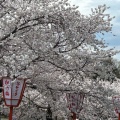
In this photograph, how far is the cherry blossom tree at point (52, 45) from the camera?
5137mm

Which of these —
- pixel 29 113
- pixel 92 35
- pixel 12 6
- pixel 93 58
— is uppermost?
pixel 12 6

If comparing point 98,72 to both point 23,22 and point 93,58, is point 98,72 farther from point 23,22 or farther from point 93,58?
point 23,22

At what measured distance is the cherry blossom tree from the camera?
5.14 meters

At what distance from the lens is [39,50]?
5.44 metres

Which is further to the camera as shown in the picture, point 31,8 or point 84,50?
point 84,50

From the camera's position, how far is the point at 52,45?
5.70 meters

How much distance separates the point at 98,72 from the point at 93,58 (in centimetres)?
53

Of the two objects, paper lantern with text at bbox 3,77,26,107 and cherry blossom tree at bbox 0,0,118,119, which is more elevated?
cherry blossom tree at bbox 0,0,118,119

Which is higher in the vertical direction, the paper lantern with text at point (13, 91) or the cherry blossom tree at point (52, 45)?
the cherry blossom tree at point (52, 45)

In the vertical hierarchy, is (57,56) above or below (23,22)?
below

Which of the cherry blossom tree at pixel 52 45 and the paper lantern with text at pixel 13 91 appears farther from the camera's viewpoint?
the paper lantern with text at pixel 13 91

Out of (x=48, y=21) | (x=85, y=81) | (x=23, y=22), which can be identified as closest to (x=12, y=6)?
(x=23, y=22)

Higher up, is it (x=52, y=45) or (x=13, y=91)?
(x=52, y=45)

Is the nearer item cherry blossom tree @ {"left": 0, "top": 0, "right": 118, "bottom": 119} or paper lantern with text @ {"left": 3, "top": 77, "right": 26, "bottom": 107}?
cherry blossom tree @ {"left": 0, "top": 0, "right": 118, "bottom": 119}
